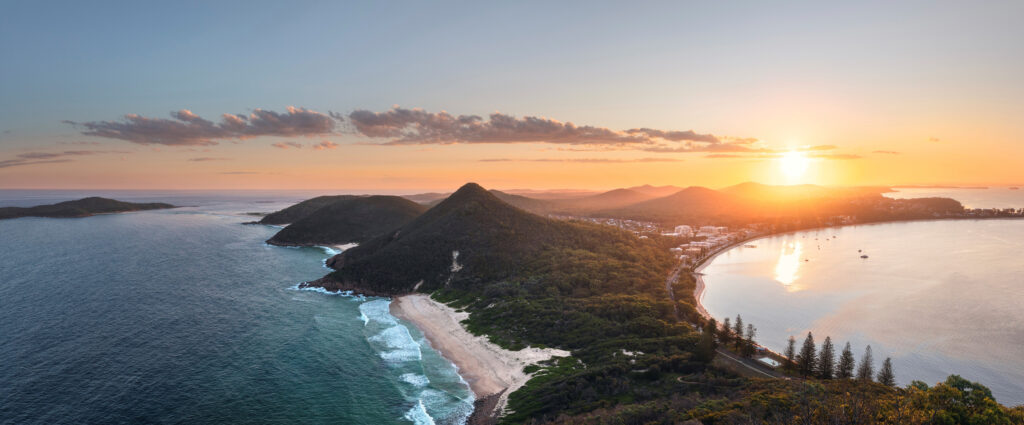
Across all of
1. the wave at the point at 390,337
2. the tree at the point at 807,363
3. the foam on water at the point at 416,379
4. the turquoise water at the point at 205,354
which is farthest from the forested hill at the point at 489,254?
the tree at the point at 807,363

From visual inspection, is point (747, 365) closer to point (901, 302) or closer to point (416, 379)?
point (416, 379)

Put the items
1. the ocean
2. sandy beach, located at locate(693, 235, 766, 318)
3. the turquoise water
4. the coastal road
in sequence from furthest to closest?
sandy beach, located at locate(693, 235, 766, 318), the ocean, the coastal road, the turquoise water

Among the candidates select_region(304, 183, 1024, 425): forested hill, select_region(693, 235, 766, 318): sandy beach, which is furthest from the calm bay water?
select_region(304, 183, 1024, 425): forested hill

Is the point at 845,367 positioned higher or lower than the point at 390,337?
lower

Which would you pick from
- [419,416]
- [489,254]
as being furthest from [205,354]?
[489,254]

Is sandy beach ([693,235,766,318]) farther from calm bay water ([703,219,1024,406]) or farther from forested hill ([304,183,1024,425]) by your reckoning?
forested hill ([304,183,1024,425])

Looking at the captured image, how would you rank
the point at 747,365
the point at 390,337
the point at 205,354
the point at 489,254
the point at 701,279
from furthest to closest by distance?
the point at 701,279 < the point at 489,254 < the point at 390,337 < the point at 205,354 < the point at 747,365
